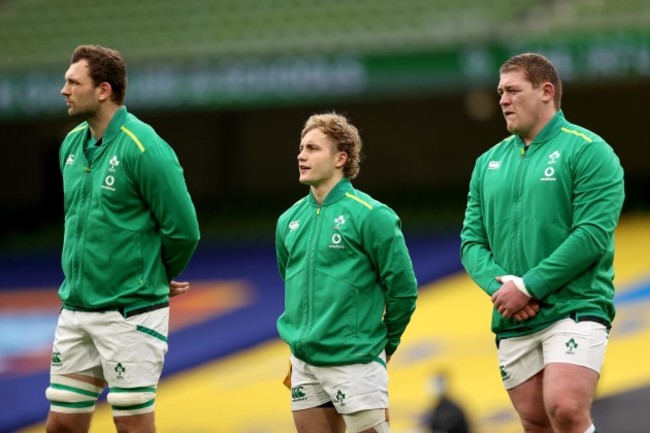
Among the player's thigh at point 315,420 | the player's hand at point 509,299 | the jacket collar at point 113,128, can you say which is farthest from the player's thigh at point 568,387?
the jacket collar at point 113,128

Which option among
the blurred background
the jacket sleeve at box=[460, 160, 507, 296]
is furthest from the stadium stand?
the jacket sleeve at box=[460, 160, 507, 296]

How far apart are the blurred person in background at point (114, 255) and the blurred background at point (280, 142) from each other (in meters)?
4.46

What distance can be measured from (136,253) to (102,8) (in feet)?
36.7

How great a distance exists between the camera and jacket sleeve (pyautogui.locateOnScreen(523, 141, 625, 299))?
4.84 meters

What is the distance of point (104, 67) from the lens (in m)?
Result: 5.29

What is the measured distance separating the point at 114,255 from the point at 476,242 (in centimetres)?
153

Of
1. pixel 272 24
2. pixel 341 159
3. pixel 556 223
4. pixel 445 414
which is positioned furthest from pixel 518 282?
pixel 272 24

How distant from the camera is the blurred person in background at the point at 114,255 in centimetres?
519

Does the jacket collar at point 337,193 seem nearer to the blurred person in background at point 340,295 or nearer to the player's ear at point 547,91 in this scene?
the blurred person in background at point 340,295

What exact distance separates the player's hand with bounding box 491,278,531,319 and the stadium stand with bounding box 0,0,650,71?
24.9ft

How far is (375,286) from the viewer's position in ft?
16.7

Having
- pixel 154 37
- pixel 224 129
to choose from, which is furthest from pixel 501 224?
pixel 224 129

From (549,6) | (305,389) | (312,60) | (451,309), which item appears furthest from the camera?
(549,6)

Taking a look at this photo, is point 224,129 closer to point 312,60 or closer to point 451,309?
point 312,60
